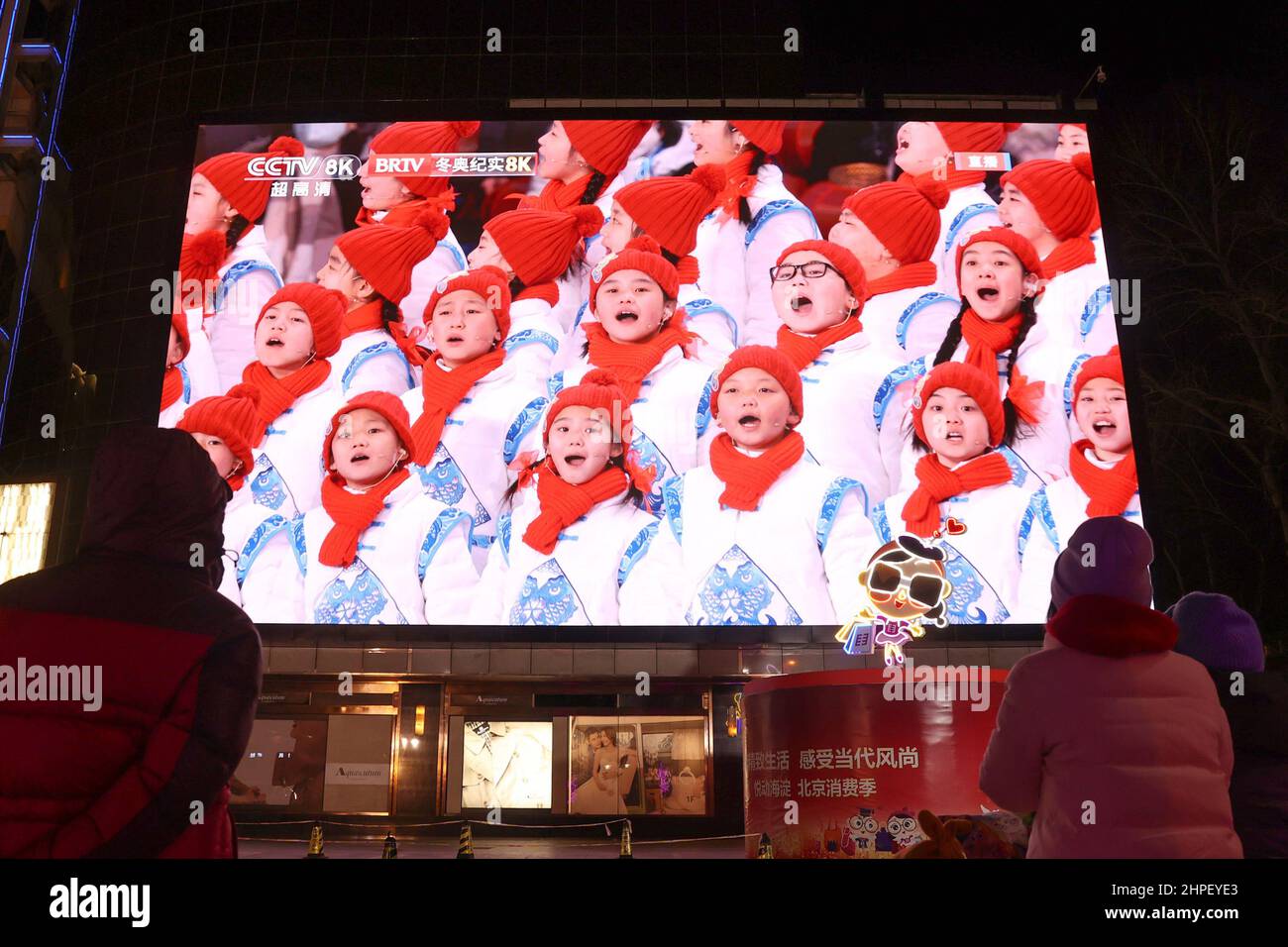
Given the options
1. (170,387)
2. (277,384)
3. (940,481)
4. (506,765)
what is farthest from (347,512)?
(940,481)

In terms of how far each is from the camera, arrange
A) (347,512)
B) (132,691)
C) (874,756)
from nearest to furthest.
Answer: (132,691)
(874,756)
(347,512)

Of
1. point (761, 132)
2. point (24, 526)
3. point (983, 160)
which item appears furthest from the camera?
point (24, 526)

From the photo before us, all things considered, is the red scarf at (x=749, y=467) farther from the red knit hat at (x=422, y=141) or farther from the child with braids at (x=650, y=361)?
the red knit hat at (x=422, y=141)

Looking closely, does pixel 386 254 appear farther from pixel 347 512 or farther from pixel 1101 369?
pixel 1101 369

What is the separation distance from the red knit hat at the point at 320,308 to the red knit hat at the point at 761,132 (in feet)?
16.0

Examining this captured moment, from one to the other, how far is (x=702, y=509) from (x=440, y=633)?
2918 mm

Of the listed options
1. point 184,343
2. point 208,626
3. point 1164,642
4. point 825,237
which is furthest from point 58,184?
point 1164,642

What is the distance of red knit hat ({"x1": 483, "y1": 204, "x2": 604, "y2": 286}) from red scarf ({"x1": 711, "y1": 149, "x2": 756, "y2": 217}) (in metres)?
1.38

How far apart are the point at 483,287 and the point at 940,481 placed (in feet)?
17.5

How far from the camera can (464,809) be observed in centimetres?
1353

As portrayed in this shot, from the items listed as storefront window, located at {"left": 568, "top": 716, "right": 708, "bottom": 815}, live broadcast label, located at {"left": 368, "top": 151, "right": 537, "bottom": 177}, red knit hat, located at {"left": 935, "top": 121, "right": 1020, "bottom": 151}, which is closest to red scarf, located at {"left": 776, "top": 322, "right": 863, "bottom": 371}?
red knit hat, located at {"left": 935, "top": 121, "right": 1020, "bottom": 151}

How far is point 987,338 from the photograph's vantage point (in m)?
10.8

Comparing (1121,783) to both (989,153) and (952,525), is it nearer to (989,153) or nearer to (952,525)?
(952,525)

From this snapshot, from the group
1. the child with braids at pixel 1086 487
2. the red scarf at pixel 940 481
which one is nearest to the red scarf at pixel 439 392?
the red scarf at pixel 940 481
